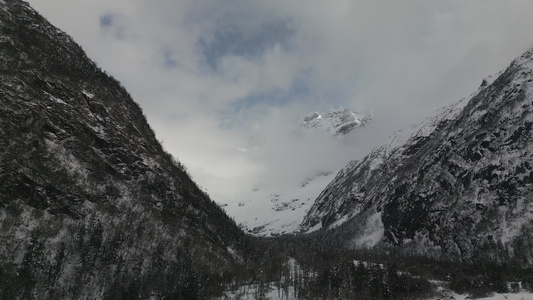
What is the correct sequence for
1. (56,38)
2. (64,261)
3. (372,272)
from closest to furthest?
1. (64,261)
2. (372,272)
3. (56,38)

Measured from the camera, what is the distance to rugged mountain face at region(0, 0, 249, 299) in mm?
100500

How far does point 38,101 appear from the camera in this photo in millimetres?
125750

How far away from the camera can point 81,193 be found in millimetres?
120625

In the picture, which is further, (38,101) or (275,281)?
(275,281)

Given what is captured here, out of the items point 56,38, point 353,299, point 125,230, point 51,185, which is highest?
point 56,38

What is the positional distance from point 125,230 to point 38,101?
161 feet

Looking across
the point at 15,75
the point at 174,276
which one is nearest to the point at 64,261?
the point at 174,276

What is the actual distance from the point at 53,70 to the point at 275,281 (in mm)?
119383

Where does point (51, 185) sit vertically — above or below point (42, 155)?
below

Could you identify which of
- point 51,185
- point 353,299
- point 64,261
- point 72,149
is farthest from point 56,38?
point 353,299

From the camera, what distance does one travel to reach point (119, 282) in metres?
112

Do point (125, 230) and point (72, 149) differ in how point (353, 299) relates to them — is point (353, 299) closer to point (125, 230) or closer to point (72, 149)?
point (125, 230)

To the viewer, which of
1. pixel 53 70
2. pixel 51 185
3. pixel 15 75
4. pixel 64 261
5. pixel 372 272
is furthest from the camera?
pixel 372 272

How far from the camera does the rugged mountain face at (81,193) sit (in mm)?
100500
